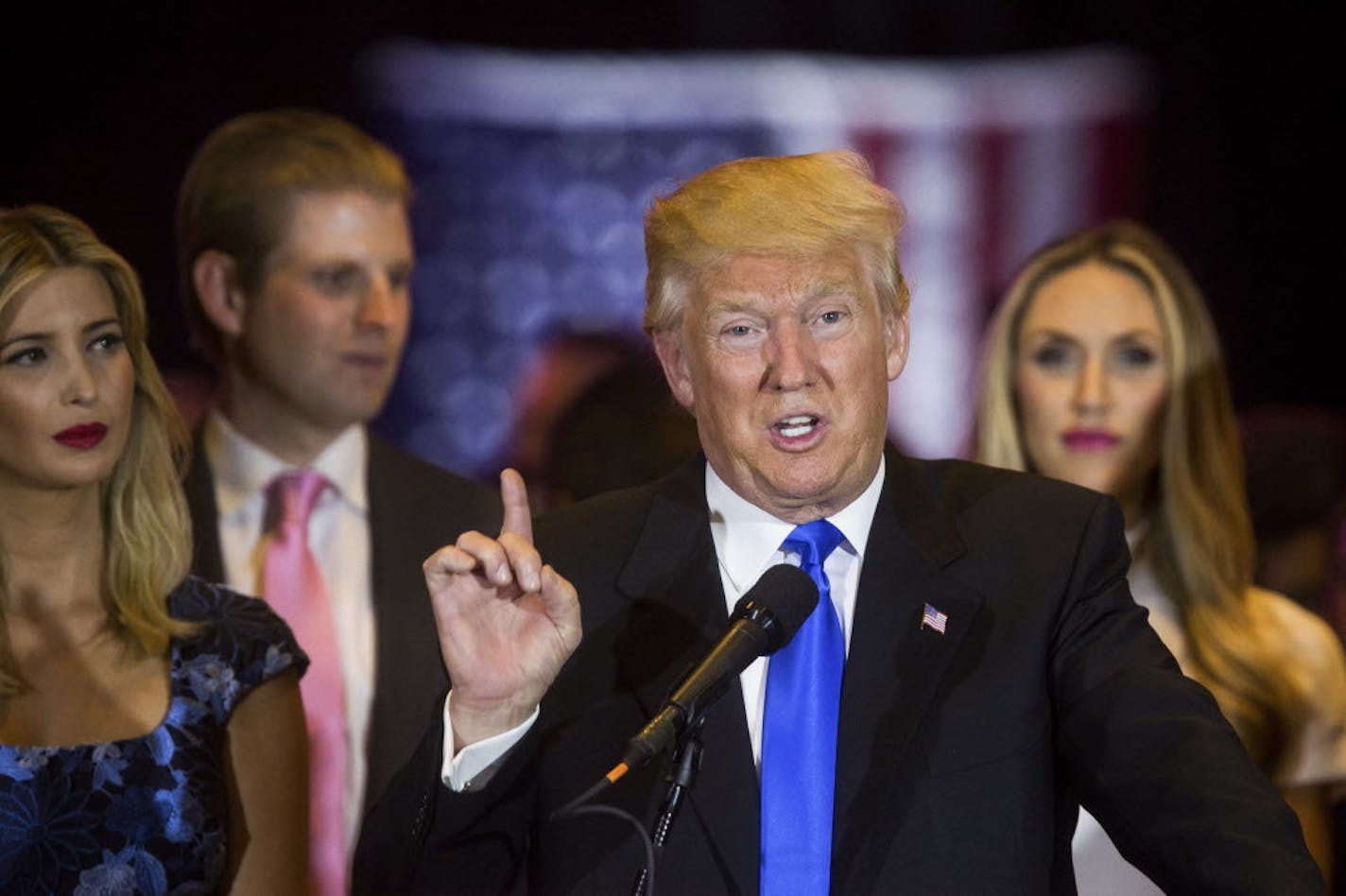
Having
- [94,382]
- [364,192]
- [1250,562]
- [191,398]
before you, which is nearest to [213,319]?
[364,192]

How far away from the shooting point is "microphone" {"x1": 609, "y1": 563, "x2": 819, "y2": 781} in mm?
1808

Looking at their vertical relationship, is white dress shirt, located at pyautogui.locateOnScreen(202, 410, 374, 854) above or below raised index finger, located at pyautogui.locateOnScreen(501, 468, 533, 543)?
below

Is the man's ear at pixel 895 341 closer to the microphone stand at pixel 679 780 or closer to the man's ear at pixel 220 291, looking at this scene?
the microphone stand at pixel 679 780

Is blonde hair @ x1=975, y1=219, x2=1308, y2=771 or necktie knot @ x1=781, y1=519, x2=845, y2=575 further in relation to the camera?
blonde hair @ x1=975, y1=219, x2=1308, y2=771

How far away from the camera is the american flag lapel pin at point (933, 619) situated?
2.30 meters

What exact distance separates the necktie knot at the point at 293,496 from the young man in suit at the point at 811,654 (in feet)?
3.85

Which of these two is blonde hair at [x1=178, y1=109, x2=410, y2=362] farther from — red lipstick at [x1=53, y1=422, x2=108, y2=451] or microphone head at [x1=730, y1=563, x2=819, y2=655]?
microphone head at [x1=730, y1=563, x2=819, y2=655]

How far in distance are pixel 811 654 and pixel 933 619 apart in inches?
6.6

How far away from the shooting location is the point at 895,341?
254cm

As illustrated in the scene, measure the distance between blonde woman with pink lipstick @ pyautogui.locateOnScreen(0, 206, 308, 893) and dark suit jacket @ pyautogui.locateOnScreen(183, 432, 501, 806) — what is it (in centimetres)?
48

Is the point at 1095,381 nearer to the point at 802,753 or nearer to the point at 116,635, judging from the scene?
the point at 802,753

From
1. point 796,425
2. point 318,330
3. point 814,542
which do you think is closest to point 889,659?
point 814,542

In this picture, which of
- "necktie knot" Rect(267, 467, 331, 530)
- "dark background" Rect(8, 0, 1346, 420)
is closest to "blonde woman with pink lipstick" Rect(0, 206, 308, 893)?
"necktie knot" Rect(267, 467, 331, 530)

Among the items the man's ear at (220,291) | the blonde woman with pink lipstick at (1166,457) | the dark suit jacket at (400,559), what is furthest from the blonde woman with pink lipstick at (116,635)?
the blonde woman with pink lipstick at (1166,457)
